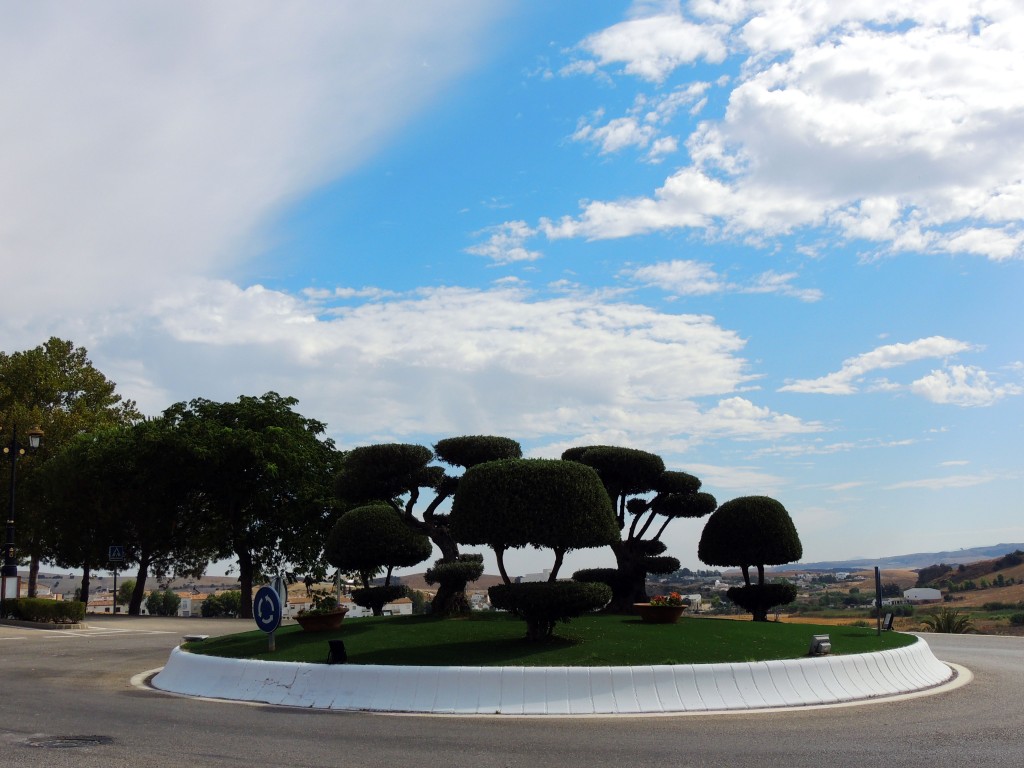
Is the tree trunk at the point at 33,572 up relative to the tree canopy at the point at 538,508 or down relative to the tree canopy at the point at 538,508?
down

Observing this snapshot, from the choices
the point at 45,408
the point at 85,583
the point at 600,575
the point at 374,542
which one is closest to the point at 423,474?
the point at 374,542

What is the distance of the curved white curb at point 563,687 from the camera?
1377 centimetres

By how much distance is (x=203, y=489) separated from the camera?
146 ft

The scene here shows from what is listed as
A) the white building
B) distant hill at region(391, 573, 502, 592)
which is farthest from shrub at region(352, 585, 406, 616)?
the white building

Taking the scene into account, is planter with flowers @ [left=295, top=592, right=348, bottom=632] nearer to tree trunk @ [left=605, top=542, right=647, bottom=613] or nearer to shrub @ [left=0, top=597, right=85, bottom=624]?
tree trunk @ [left=605, top=542, right=647, bottom=613]

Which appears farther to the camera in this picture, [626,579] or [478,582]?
[478,582]

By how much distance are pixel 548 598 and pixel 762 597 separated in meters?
12.3

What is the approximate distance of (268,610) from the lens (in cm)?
1728

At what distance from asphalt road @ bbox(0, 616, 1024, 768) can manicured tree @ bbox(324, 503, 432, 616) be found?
6445 millimetres

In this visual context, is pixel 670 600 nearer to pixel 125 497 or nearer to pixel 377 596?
pixel 377 596

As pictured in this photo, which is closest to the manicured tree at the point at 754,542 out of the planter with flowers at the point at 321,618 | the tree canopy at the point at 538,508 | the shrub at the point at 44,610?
the tree canopy at the point at 538,508

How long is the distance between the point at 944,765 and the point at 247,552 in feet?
130

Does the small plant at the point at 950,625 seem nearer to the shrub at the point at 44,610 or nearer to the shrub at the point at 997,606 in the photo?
the shrub at the point at 997,606

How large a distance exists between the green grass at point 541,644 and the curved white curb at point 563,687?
1.03m
